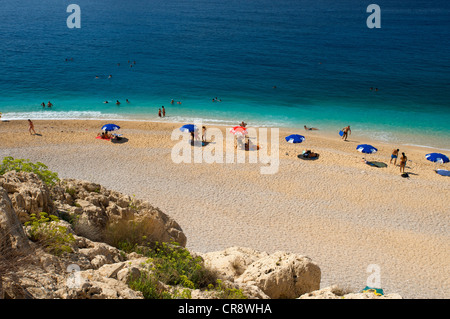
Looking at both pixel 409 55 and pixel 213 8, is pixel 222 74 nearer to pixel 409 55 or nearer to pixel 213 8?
pixel 409 55

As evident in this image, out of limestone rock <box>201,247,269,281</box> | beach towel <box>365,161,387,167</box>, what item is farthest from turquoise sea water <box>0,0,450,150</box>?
limestone rock <box>201,247,269,281</box>

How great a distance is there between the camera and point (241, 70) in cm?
5059

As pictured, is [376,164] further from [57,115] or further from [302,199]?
[57,115]

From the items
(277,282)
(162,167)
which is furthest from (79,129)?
(277,282)

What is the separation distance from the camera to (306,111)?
38031 millimetres

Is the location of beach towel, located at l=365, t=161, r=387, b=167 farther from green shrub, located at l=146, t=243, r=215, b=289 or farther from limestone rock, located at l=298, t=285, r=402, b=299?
green shrub, located at l=146, t=243, r=215, b=289

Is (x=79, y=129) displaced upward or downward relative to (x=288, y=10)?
downward

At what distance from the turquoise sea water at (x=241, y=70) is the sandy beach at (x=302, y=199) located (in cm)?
893

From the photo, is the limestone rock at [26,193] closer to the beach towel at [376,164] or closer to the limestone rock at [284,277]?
the limestone rock at [284,277]

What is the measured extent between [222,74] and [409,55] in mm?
31455

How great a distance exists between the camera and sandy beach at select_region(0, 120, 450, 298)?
1491cm

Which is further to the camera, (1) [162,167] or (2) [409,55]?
(2) [409,55]

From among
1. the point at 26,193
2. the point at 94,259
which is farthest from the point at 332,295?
the point at 26,193

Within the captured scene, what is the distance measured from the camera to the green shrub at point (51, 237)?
251 inches
